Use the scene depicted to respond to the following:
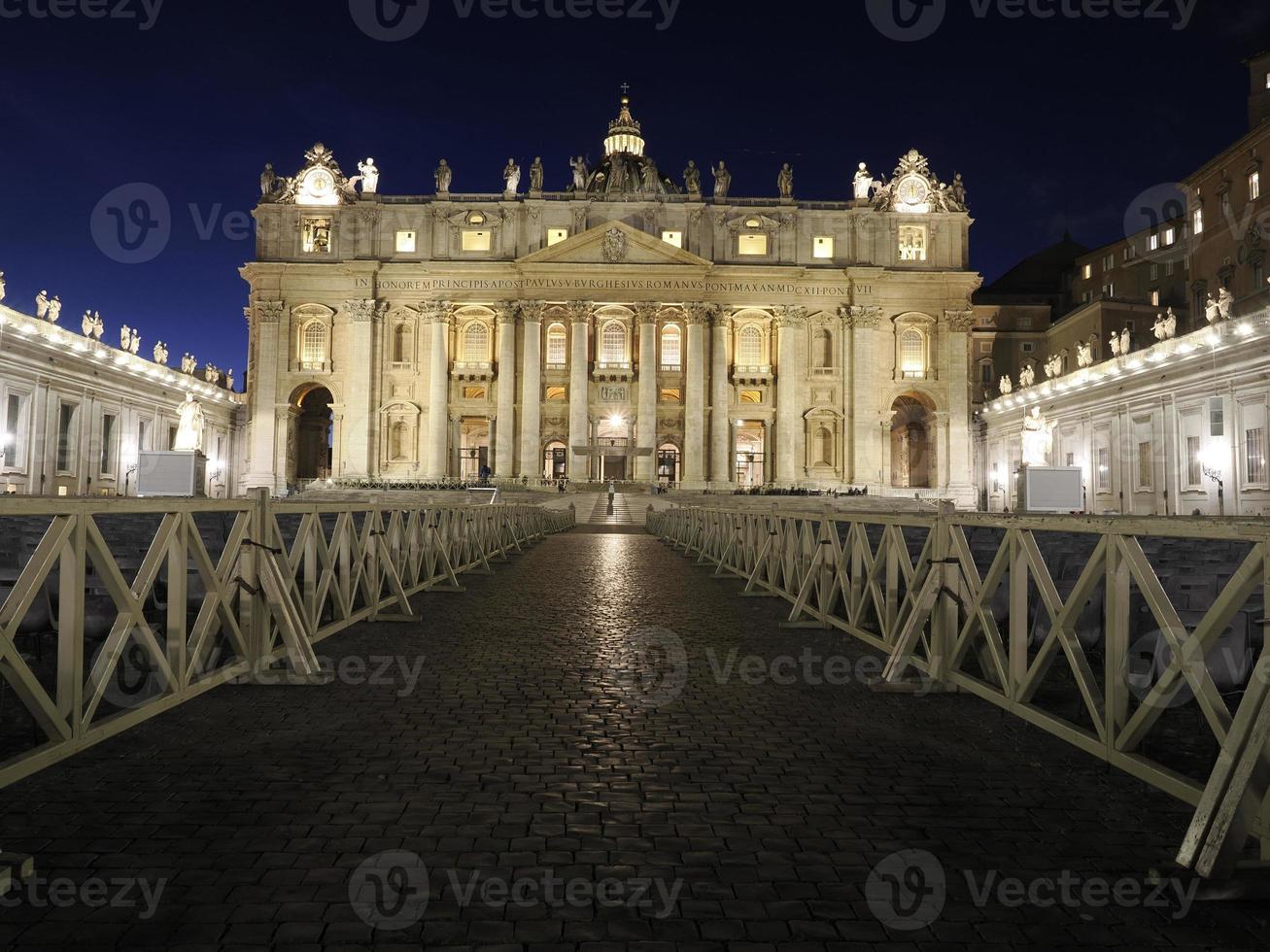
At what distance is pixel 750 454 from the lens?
64.8 m

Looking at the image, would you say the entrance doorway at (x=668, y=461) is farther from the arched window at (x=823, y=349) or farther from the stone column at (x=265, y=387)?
the stone column at (x=265, y=387)

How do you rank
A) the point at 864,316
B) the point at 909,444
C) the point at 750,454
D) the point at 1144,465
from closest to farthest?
the point at 1144,465, the point at 864,316, the point at 750,454, the point at 909,444

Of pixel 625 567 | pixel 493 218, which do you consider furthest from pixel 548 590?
pixel 493 218

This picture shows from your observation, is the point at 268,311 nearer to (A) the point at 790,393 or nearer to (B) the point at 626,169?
(B) the point at 626,169

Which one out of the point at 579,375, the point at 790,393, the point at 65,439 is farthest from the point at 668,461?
the point at 65,439

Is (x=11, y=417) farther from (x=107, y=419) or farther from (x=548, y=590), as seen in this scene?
(x=548, y=590)

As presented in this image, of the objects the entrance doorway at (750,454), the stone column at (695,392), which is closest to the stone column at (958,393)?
the entrance doorway at (750,454)

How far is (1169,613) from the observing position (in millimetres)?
4062

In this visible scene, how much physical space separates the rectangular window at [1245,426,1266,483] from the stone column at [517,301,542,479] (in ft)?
134

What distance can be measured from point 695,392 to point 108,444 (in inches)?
1442

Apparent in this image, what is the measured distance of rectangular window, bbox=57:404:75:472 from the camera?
42.6 meters

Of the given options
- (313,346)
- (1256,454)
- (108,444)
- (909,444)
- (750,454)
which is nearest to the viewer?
(1256,454)

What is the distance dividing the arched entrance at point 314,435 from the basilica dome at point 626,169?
2706 cm

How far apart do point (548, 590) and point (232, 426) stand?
191 feet
